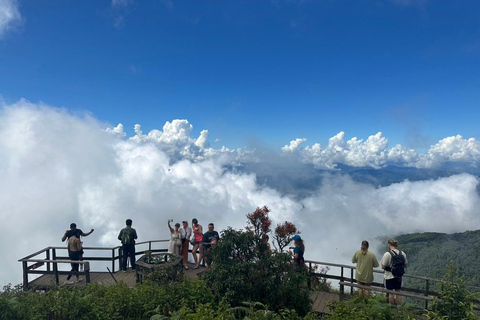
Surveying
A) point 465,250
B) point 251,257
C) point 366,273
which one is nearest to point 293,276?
point 251,257

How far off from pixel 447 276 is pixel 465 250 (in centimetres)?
7348

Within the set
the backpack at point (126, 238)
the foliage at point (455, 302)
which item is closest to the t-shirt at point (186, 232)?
the backpack at point (126, 238)

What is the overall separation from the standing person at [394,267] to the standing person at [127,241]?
9.18 m

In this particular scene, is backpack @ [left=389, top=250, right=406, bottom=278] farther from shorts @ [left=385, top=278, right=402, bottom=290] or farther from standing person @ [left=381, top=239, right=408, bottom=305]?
shorts @ [left=385, top=278, right=402, bottom=290]

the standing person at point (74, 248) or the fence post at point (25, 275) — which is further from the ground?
the standing person at point (74, 248)

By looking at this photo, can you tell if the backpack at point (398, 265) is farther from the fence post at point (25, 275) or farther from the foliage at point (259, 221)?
the fence post at point (25, 275)

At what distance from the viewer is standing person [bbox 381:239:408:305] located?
8203 mm

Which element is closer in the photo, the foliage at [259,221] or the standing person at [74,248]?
the foliage at [259,221]

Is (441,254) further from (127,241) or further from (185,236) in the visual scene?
(127,241)

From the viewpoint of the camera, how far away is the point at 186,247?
1218 cm

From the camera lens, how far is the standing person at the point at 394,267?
8.20 meters

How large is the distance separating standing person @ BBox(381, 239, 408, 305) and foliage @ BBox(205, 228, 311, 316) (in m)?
2.55

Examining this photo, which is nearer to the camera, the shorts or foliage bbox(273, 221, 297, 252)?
the shorts

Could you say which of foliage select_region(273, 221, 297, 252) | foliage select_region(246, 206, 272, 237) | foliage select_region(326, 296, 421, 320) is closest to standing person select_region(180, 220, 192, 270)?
foliage select_region(246, 206, 272, 237)
